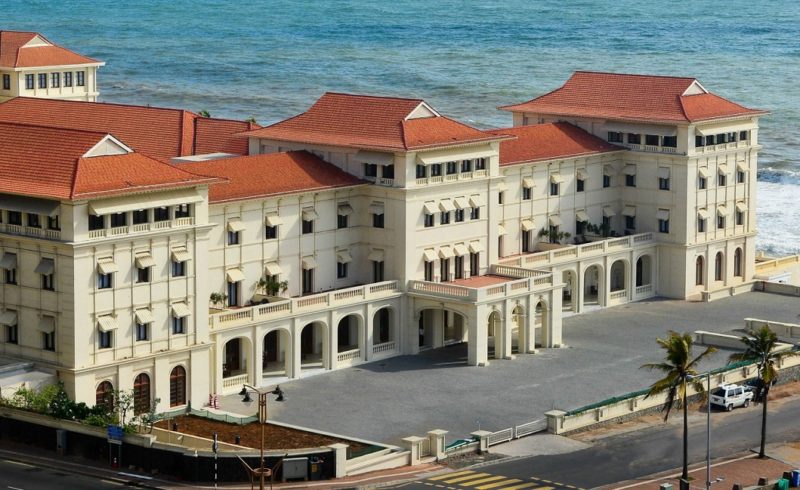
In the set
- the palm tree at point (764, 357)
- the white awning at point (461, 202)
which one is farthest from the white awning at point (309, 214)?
the palm tree at point (764, 357)

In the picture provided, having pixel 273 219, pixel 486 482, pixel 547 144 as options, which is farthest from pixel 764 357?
pixel 547 144

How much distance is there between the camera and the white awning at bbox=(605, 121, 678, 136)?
14125 cm

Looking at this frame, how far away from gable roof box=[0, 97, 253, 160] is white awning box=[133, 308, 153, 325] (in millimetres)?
24746

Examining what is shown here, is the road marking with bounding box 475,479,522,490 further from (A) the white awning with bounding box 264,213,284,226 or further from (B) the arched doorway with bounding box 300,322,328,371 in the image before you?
(A) the white awning with bounding box 264,213,284,226

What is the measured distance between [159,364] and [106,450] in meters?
9.12

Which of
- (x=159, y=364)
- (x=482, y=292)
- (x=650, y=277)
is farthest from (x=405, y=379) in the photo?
(x=650, y=277)

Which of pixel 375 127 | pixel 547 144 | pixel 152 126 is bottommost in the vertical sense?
pixel 547 144

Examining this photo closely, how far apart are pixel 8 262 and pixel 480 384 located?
1024 inches

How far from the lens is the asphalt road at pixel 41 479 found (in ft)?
315

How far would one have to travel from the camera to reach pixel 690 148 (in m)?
141

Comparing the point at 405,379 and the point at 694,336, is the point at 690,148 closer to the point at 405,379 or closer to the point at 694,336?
the point at 694,336

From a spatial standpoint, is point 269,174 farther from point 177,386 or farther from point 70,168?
point 70,168

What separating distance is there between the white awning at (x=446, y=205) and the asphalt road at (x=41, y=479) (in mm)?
34420

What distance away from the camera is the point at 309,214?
402ft
